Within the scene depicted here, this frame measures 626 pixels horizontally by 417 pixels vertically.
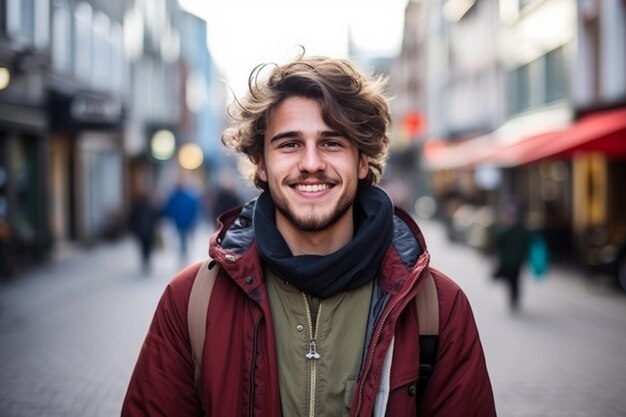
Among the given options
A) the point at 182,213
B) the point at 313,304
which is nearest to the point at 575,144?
the point at 182,213

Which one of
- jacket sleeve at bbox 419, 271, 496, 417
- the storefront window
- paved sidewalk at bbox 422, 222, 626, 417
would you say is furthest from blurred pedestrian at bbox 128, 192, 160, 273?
jacket sleeve at bbox 419, 271, 496, 417

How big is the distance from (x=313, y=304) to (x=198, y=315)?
0.35 metres

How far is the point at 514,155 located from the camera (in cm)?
1838

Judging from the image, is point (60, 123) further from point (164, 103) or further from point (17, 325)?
point (164, 103)

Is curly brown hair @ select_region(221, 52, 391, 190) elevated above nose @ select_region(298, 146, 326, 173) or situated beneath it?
elevated above

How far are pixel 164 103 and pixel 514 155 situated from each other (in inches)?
977

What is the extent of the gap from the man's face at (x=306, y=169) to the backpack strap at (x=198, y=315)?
1.13 feet

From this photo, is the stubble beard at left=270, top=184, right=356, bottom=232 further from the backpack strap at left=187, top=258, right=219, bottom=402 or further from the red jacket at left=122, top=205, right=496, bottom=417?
the backpack strap at left=187, top=258, right=219, bottom=402

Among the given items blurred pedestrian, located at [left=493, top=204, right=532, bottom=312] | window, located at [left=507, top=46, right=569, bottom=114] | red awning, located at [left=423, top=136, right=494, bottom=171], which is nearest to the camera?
blurred pedestrian, located at [left=493, top=204, right=532, bottom=312]

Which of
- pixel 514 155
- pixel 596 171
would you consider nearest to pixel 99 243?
pixel 514 155

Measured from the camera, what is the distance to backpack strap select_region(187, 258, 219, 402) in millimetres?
2373

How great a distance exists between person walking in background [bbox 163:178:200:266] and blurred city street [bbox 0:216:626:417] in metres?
0.78

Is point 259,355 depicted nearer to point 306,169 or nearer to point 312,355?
point 312,355

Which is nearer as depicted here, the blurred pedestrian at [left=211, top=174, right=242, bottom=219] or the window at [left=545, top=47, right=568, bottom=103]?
the blurred pedestrian at [left=211, top=174, right=242, bottom=219]
